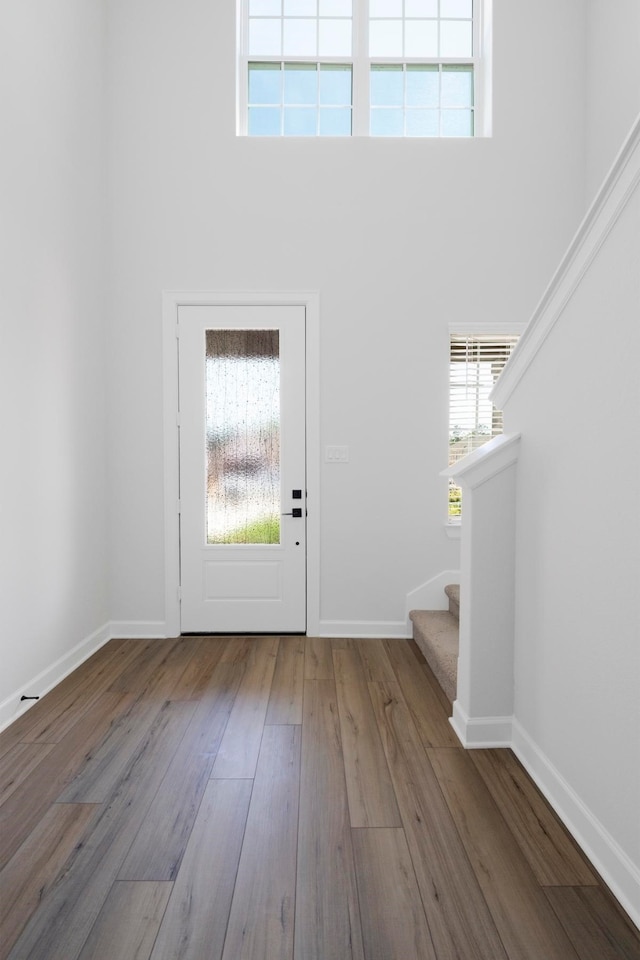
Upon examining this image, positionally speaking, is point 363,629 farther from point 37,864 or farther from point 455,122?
point 455,122

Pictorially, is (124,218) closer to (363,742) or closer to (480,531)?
(480,531)

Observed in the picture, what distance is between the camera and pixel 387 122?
4.05 m

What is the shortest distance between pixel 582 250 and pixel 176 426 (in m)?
2.79

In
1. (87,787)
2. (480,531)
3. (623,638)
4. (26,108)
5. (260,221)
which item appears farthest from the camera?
(260,221)

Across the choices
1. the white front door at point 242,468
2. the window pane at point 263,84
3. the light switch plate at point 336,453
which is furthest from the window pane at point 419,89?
the light switch plate at point 336,453

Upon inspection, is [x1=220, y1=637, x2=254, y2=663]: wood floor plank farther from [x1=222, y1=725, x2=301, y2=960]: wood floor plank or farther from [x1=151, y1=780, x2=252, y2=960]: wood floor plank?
[x1=151, y1=780, x2=252, y2=960]: wood floor plank

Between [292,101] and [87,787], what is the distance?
420 centimetres

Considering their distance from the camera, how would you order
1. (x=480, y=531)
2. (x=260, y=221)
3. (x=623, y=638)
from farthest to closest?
A: (x=260, y=221)
(x=480, y=531)
(x=623, y=638)

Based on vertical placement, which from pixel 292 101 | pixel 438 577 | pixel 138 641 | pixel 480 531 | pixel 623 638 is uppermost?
pixel 292 101

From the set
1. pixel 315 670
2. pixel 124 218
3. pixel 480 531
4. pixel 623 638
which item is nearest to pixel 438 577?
pixel 315 670

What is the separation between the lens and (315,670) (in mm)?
3352

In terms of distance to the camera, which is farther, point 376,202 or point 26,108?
point 376,202

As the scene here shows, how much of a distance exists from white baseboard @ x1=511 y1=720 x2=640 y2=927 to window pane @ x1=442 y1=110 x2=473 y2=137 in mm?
3809

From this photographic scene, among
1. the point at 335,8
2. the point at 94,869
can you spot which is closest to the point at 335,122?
the point at 335,8
